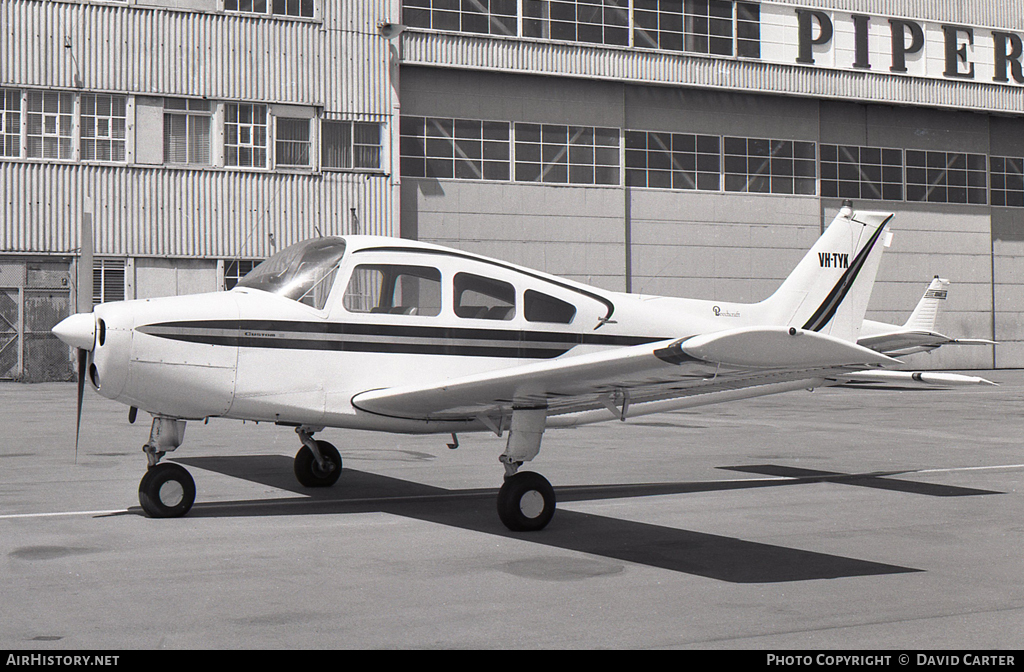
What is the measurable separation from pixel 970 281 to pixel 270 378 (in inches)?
1482

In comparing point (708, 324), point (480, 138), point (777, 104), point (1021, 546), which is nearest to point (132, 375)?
point (708, 324)

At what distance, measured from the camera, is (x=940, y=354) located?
131 ft

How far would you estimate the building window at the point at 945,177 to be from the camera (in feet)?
132

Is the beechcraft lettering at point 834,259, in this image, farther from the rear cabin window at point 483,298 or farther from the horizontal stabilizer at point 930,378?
the rear cabin window at point 483,298

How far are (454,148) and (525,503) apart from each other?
2607cm

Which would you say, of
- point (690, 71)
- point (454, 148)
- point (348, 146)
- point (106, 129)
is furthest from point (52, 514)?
point (690, 71)

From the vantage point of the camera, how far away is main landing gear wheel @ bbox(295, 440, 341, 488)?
34.2 ft

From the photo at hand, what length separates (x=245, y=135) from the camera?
100 ft

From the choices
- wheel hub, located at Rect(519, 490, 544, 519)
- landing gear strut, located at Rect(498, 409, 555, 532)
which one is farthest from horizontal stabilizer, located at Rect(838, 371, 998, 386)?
wheel hub, located at Rect(519, 490, 544, 519)

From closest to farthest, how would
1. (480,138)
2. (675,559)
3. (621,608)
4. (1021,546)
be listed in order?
(621,608) < (675,559) < (1021,546) < (480,138)

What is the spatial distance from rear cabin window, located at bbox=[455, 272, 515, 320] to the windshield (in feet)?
3.39
